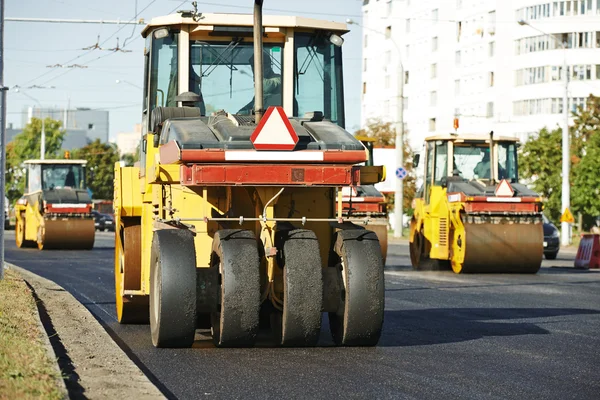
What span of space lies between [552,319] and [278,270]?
4990 millimetres

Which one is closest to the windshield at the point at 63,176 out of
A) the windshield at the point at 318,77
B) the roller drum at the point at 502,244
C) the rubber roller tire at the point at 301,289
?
the roller drum at the point at 502,244

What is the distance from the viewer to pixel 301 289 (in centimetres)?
1066

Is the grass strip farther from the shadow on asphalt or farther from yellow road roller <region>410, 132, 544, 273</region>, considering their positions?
yellow road roller <region>410, 132, 544, 273</region>

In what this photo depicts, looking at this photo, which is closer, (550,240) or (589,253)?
(589,253)

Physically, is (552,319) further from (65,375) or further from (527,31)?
(527,31)

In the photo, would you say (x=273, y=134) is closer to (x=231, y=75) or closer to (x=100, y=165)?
(x=231, y=75)

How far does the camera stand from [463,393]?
8.68m

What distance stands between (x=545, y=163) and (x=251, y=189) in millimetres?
58723

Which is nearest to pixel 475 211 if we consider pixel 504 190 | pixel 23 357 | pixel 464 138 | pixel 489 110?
pixel 504 190

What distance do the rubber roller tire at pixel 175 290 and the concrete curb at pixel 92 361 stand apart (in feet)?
1.50

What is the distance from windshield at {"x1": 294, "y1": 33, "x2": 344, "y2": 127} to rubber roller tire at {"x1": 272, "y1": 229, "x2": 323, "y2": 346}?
2262mm

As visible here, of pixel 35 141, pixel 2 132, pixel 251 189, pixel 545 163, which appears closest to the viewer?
pixel 251 189

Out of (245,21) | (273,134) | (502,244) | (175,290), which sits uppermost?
(245,21)

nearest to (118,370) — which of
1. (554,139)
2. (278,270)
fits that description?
(278,270)
